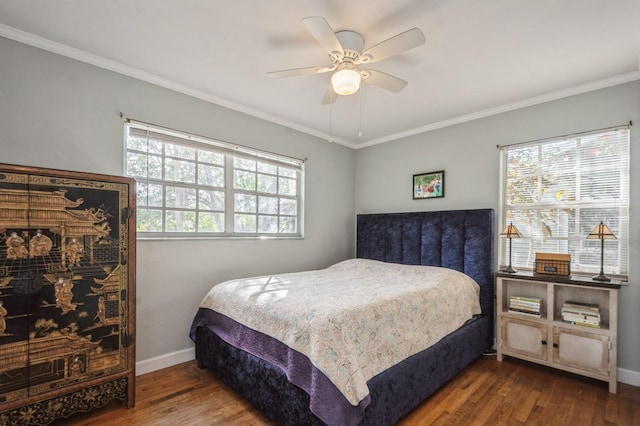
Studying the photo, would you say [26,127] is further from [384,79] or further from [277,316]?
[384,79]

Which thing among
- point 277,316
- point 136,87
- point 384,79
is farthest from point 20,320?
point 384,79

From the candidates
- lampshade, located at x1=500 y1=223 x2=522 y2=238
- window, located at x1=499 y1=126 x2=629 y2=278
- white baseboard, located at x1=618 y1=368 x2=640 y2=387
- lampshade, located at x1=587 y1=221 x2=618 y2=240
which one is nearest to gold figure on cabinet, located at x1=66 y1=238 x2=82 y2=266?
lampshade, located at x1=500 y1=223 x2=522 y2=238

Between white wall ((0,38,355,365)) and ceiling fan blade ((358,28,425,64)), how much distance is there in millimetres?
1854

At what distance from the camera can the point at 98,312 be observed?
2014mm

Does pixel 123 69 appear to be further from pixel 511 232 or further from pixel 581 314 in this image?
pixel 581 314

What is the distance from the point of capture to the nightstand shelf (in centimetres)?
241

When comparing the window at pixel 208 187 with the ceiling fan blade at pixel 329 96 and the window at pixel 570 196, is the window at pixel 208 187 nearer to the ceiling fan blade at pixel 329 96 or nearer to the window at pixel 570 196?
the ceiling fan blade at pixel 329 96

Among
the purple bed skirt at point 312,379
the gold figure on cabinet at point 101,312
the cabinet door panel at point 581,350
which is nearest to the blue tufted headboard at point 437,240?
the cabinet door panel at point 581,350

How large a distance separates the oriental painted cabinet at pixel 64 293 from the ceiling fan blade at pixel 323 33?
5.31 ft

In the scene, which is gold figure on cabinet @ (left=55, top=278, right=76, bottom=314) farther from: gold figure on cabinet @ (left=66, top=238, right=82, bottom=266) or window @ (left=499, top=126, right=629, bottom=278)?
window @ (left=499, top=126, right=629, bottom=278)

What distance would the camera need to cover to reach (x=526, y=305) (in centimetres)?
284

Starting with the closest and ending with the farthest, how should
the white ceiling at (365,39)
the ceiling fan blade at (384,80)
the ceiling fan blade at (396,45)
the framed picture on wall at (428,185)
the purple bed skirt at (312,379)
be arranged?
1. the purple bed skirt at (312,379)
2. the ceiling fan blade at (396,45)
3. the white ceiling at (365,39)
4. the ceiling fan blade at (384,80)
5. the framed picture on wall at (428,185)

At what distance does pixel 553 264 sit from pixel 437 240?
3.53ft

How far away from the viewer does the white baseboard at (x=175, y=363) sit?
2478 mm
